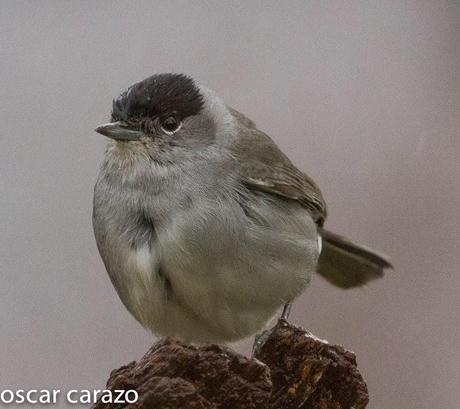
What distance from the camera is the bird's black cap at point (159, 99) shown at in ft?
16.7

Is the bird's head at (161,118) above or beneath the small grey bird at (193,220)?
above

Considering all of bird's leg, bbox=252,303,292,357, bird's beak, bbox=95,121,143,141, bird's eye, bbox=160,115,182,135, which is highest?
bird's eye, bbox=160,115,182,135

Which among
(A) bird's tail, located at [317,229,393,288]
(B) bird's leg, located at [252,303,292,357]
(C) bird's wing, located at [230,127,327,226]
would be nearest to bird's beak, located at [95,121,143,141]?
(C) bird's wing, located at [230,127,327,226]

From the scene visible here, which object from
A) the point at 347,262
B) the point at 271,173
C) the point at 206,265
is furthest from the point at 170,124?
the point at 347,262

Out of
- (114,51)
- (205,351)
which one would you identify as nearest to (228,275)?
(205,351)

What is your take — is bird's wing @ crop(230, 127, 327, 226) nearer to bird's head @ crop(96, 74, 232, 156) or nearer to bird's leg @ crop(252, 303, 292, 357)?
bird's head @ crop(96, 74, 232, 156)

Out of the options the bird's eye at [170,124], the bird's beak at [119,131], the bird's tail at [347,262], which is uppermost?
the bird's eye at [170,124]

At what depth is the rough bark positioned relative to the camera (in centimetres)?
349

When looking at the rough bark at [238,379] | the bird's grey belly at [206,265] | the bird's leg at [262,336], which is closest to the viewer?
the rough bark at [238,379]

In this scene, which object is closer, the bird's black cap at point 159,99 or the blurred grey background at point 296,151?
the bird's black cap at point 159,99

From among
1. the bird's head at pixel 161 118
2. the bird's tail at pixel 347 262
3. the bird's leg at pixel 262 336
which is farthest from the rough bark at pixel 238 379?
the bird's tail at pixel 347 262

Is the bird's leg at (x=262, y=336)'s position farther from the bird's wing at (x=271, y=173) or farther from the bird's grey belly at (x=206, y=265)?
the bird's wing at (x=271, y=173)

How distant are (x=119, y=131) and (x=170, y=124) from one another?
28cm

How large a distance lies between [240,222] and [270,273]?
0.95 feet
